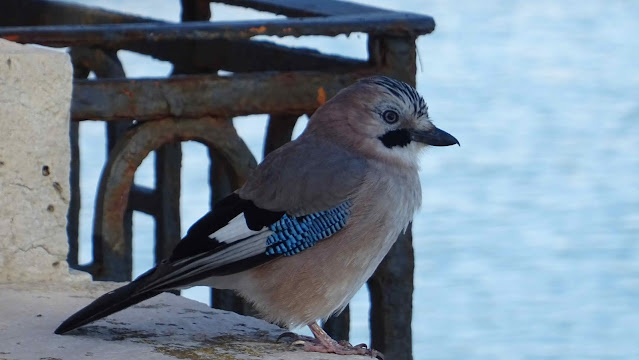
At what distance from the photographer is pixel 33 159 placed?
4.65 metres

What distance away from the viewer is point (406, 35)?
5.73m

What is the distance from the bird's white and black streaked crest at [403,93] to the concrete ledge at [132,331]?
70cm

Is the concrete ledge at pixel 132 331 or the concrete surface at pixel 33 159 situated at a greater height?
the concrete surface at pixel 33 159

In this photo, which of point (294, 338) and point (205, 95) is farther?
point (205, 95)

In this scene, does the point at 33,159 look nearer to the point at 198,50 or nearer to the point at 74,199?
the point at 198,50

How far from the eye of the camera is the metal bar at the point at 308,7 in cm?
623

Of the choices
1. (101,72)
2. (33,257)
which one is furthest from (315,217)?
(101,72)

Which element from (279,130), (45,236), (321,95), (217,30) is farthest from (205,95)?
(45,236)

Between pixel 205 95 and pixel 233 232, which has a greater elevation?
pixel 205 95

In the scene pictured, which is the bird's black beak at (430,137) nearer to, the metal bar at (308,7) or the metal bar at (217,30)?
the metal bar at (217,30)

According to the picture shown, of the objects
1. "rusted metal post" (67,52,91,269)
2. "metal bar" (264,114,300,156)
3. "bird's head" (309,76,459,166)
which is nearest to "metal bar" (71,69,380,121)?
"metal bar" (264,114,300,156)

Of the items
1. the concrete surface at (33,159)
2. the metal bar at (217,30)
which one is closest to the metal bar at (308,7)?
the metal bar at (217,30)

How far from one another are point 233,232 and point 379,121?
527 millimetres

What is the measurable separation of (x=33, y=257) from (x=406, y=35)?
1.73 m
